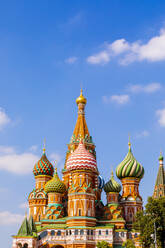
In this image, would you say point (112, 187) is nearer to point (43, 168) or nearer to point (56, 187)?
point (56, 187)

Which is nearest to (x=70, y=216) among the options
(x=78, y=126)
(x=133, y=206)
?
(x=133, y=206)

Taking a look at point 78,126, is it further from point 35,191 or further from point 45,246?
point 45,246

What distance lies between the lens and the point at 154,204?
129ft

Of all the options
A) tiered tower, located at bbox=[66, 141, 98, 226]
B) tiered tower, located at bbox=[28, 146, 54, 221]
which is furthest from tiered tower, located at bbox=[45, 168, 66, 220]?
tiered tower, located at bbox=[28, 146, 54, 221]

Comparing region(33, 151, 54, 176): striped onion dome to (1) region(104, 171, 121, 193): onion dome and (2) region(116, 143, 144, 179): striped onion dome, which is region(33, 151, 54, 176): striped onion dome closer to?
(1) region(104, 171, 121, 193): onion dome

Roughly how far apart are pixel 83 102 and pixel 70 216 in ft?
63.9

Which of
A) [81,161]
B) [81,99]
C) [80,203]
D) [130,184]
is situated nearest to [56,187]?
[81,161]

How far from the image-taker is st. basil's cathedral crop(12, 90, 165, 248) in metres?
45.8

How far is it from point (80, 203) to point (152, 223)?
11185 millimetres

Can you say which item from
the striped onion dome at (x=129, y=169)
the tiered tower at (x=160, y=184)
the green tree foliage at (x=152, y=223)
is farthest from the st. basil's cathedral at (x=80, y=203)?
the tiered tower at (x=160, y=184)

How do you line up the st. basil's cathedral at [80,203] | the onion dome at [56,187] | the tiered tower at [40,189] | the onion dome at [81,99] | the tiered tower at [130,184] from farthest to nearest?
1. the onion dome at [81,99]
2. the tiered tower at [40,189]
3. the tiered tower at [130,184]
4. the onion dome at [56,187]
5. the st. basil's cathedral at [80,203]

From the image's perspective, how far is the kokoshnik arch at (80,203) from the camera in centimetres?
4581

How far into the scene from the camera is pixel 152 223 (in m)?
38.3

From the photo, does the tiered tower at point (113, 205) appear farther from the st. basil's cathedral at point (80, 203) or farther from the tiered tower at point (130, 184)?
the tiered tower at point (130, 184)
